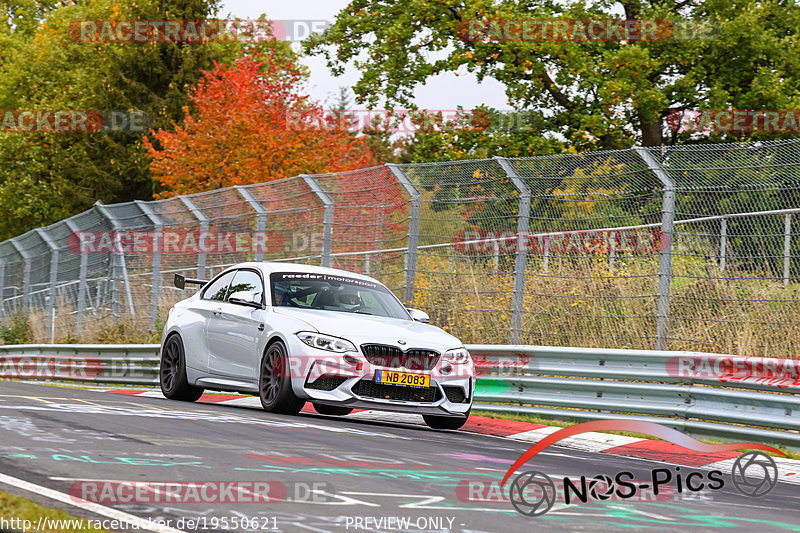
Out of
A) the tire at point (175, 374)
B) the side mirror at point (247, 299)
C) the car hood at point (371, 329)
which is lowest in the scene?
the tire at point (175, 374)

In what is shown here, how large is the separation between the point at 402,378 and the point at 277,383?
122cm

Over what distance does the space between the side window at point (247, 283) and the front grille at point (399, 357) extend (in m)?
1.76

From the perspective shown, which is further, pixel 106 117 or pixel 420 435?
pixel 106 117

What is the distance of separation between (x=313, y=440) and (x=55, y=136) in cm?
4446

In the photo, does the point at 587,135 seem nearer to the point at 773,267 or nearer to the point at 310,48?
Result: the point at 310,48

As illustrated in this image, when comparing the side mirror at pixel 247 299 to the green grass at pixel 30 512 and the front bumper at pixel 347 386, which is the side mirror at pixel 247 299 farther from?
the green grass at pixel 30 512

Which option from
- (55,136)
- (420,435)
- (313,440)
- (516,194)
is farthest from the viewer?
(55,136)

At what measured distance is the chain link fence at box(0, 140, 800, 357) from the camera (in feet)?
35.4

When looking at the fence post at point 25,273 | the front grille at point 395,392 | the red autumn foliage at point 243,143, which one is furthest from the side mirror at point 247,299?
the red autumn foliage at point 243,143

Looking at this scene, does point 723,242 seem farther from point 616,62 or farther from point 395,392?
point 616,62

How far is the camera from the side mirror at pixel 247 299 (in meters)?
11.2

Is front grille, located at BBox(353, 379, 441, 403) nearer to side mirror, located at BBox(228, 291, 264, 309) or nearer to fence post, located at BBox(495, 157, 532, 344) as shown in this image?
side mirror, located at BBox(228, 291, 264, 309)

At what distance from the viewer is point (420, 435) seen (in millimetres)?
9719

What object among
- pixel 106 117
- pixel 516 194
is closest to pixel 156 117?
pixel 106 117
